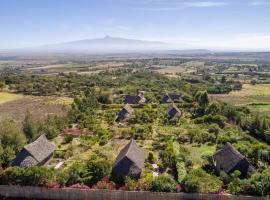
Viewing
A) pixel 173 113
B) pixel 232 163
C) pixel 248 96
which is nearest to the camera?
pixel 232 163

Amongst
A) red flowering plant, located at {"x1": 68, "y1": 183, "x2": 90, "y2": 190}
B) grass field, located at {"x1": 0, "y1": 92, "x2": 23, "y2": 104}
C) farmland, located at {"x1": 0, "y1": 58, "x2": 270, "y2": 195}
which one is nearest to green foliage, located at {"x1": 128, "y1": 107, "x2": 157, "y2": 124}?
farmland, located at {"x1": 0, "y1": 58, "x2": 270, "y2": 195}

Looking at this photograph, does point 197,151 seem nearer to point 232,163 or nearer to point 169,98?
point 232,163

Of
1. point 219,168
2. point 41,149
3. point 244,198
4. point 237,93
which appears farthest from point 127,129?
point 237,93

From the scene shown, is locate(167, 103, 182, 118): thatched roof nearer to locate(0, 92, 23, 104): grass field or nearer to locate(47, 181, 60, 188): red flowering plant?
locate(47, 181, 60, 188): red flowering plant

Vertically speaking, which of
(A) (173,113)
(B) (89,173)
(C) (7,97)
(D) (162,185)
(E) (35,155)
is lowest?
(C) (7,97)

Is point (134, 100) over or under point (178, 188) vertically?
under

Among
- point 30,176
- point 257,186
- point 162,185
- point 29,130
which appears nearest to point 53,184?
point 30,176

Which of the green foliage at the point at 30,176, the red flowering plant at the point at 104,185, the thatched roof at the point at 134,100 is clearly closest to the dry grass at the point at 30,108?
the thatched roof at the point at 134,100
